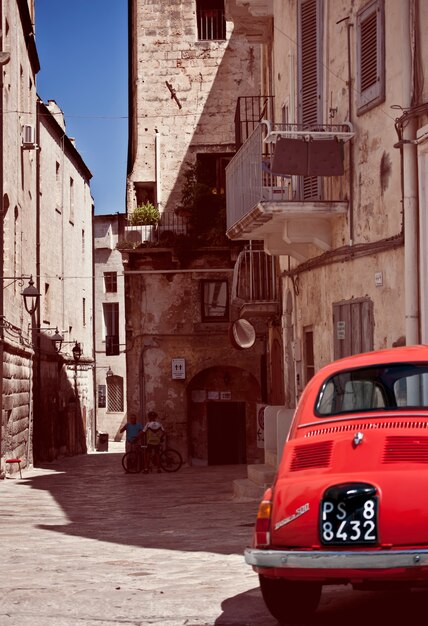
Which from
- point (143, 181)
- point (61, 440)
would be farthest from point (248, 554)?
point (61, 440)

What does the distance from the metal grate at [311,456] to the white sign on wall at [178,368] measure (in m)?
26.8

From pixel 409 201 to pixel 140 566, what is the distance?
226 inches

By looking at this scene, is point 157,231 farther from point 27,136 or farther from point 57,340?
point 27,136

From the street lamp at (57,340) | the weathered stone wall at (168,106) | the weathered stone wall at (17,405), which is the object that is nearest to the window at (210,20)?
the weathered stone wall at (168,106)

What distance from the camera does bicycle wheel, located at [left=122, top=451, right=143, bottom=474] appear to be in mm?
31531

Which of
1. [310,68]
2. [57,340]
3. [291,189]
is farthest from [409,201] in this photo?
[57,340]

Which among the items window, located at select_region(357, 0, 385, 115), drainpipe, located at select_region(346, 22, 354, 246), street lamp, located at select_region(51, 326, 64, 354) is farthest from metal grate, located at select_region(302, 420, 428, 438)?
street lamp, located at select_region(51, 326, 64, 354)

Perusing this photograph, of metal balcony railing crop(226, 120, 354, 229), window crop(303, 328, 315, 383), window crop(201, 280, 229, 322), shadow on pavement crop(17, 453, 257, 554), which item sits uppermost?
metal balcony railing crop(226, 120, 354, 229)

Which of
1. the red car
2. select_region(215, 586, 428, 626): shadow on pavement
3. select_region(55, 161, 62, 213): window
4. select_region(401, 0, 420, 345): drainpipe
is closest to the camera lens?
the red car

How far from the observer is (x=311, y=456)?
306 inches

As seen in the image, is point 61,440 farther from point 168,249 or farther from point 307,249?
point 307,249

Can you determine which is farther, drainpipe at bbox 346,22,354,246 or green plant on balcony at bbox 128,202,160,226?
green plant on balcony at bbox 128,202,160,226

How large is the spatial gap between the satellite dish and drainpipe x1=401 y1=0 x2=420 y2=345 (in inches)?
590

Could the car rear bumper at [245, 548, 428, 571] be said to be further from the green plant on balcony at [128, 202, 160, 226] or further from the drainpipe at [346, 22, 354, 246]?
the green plant on balcony at [128, 202, 160, 226]
